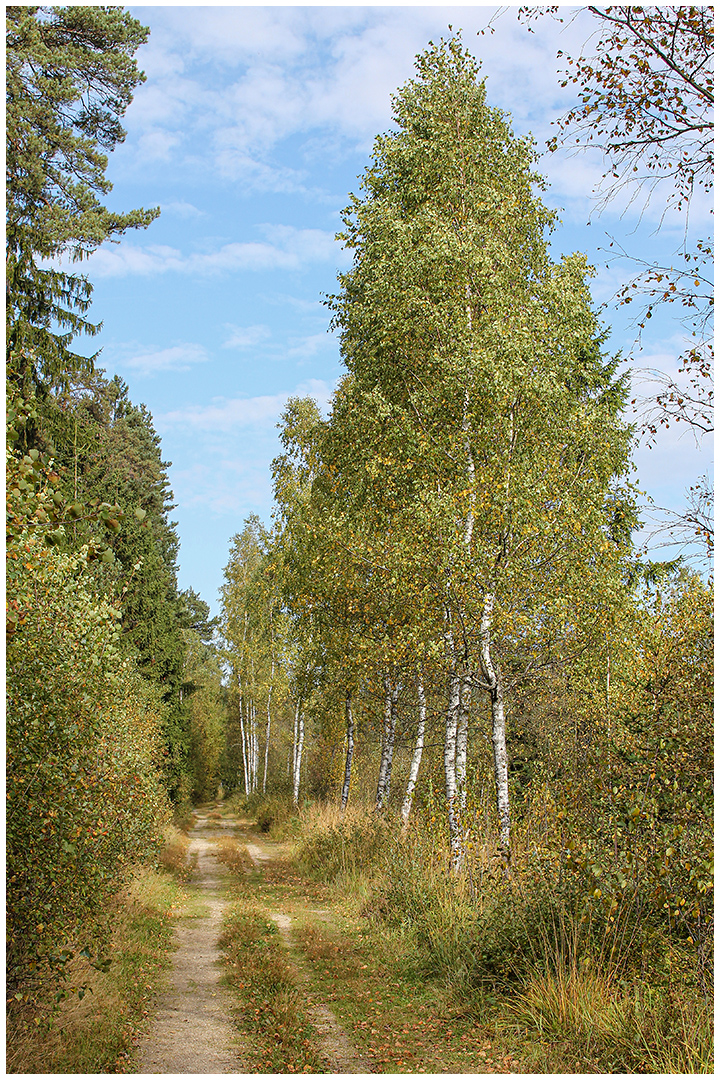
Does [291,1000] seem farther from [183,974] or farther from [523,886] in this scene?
[523,886]

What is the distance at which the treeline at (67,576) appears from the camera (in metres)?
4.93

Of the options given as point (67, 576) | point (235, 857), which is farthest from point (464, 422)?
point (235, 857)

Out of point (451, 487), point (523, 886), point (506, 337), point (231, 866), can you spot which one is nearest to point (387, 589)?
point (451, 487)

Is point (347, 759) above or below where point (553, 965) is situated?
below

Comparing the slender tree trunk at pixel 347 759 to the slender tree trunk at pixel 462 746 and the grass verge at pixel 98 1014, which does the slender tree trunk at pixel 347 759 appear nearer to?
the slender tree trunk at pixel 462 746

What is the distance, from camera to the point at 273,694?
36656mm

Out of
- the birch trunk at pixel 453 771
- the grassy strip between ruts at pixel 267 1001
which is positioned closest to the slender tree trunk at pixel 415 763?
the birch trunk at pixel 453 771

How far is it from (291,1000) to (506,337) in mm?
8002

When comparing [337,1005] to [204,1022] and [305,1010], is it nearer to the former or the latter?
[305,1010]

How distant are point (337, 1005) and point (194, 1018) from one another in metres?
1.30

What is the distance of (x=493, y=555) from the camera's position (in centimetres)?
958

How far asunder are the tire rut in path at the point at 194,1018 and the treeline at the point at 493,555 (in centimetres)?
226

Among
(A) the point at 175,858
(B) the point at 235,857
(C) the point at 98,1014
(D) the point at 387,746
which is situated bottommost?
(B) the point at 235,857

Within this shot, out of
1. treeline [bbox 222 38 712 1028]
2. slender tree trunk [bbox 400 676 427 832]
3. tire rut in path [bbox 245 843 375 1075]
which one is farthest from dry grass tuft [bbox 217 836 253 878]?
tire rut in path [bbox 245 843 375 1075]
